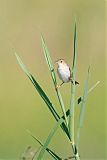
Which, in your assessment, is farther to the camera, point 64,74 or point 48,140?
point 64,74

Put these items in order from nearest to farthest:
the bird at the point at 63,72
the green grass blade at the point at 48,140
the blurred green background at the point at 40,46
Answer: the green grass blade at the point at 48,140 → the bird at the point at 63,72 → the blurred green background at the point at 40,46

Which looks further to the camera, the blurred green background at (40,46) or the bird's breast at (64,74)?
the blurred green background at (40,46)

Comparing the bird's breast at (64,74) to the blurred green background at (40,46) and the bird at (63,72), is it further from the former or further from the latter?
the blurred green background at (40,46)

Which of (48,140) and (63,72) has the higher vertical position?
(63,72)

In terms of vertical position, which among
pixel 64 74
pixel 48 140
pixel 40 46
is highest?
pixel 40 46

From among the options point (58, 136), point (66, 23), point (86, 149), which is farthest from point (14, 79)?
point (86, 149)

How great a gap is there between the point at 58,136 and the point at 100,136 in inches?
12.7

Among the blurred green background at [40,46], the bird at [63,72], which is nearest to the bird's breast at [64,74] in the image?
the bird at [63,72]

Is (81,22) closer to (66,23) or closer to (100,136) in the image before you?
(66,23)

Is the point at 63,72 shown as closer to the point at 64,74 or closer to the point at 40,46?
the point at 64,74

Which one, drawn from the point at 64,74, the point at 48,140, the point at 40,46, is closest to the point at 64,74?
the point at 64,74

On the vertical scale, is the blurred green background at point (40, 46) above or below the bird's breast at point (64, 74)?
above

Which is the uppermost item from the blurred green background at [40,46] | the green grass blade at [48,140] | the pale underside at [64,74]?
the blurred green background at [40,46]

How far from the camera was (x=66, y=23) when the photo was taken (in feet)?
23.8
